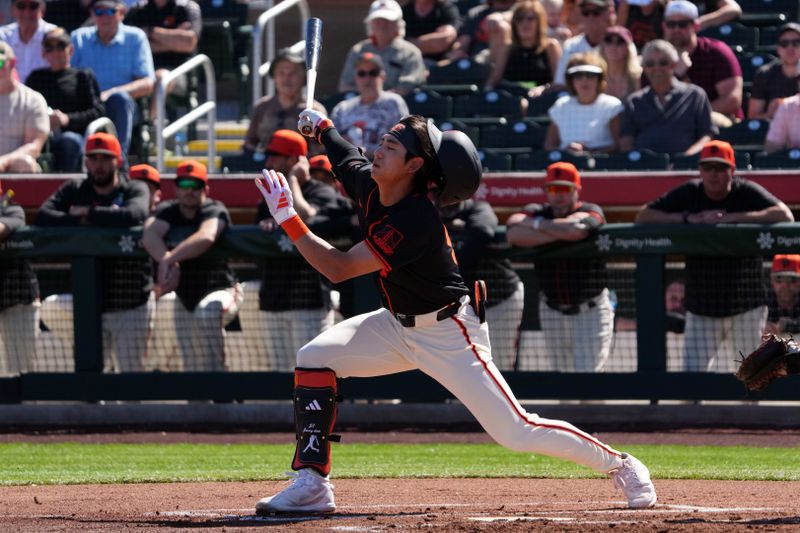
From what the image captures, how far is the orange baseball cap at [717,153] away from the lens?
9195 mm

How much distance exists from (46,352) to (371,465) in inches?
124

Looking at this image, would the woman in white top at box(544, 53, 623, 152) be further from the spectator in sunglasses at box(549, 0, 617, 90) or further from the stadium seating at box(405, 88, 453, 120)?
the stadium seating at box(405, 88, 453, 120)

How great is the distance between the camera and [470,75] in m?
13.2

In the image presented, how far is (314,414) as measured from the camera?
19.1 feet

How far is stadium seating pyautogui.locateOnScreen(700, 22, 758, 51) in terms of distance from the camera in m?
13.0

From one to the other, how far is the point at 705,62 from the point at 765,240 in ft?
9.78

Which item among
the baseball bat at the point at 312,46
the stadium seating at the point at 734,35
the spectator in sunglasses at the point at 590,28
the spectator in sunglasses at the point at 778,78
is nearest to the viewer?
the baseball bat at the point at 312,46

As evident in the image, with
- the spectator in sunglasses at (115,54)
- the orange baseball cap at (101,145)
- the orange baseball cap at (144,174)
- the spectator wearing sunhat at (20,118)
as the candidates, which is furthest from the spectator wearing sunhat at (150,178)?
the spectator in sunglasses at (115,54)

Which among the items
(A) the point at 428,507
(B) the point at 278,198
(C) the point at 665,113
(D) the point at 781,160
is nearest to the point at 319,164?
(C) the point at 665,113

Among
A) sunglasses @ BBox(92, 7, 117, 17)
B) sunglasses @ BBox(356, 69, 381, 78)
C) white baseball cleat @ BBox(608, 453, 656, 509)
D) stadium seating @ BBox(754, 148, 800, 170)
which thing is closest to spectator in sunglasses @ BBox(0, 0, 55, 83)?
sunglasses @ BBox(92, 7, 117, 17)

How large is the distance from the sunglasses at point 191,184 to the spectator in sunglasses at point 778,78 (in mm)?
4760

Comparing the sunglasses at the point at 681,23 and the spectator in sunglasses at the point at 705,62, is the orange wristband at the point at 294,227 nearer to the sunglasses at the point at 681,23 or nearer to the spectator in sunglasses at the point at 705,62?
the spectator in sunglasses at the point at 705,62

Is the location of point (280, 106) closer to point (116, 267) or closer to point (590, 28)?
point (116, 267)

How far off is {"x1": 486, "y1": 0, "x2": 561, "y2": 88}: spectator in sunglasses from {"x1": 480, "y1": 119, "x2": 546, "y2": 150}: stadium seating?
0.73 metres
